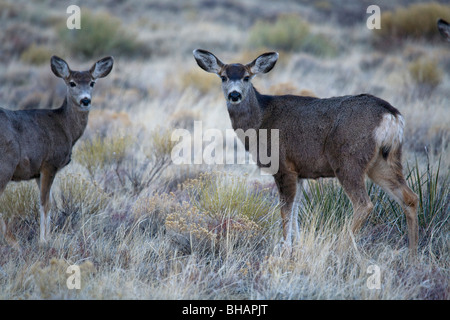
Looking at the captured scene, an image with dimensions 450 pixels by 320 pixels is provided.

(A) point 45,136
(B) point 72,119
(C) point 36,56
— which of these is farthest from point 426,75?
(C) point 36,56

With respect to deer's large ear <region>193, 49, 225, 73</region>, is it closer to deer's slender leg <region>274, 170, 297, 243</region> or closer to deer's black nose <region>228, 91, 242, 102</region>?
deer's black nose <region>228, 91, 242, 102</region>

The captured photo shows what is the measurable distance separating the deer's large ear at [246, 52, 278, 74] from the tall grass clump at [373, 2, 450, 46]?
16464 millimetres

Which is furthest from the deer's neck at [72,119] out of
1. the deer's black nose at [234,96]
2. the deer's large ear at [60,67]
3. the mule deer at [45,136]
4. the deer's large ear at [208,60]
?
the deer's black nose at [234,96]

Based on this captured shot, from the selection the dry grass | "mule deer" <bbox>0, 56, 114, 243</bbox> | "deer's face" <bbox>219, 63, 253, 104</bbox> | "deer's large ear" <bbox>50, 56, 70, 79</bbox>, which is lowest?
the dry grass

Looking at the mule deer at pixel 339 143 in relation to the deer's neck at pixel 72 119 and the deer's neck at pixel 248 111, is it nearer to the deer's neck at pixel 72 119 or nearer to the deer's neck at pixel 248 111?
the deer's neck at pixel 248 111

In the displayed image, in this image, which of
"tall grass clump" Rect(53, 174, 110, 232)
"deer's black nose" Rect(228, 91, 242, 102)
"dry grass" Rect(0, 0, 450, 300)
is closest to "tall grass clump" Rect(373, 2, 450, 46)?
"dry grass" Rect(0, 0, 450, 300)

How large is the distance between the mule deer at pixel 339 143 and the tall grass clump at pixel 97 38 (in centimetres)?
1453

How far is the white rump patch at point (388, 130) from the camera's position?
5598mm

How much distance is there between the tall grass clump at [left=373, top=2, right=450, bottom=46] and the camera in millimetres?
22141

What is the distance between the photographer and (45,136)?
6465 mm

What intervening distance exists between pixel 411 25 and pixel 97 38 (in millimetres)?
12838

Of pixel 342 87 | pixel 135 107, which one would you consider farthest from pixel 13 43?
pixel 342 87

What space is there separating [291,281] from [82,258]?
2207mm
